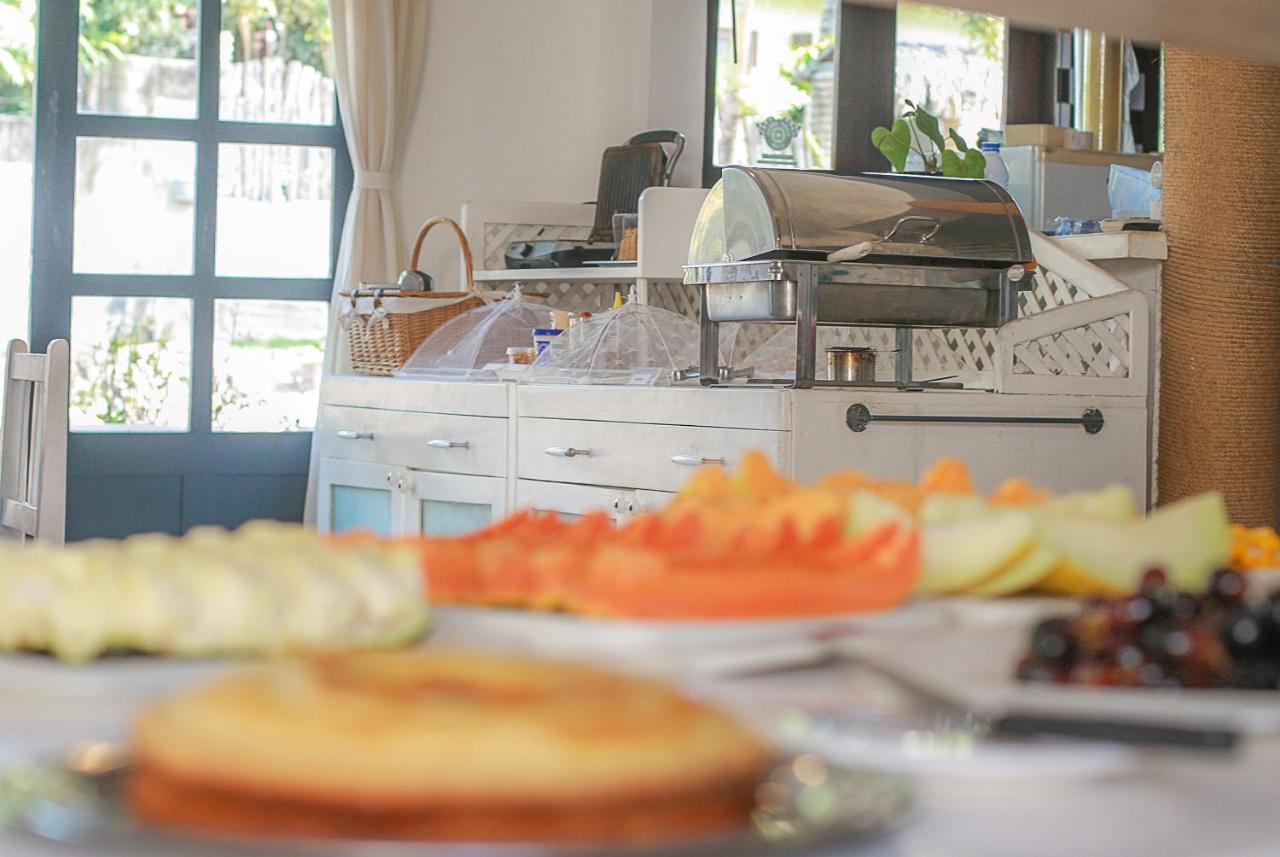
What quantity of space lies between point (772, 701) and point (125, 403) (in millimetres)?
4412

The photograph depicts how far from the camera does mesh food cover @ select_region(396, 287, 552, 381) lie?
12.2ft

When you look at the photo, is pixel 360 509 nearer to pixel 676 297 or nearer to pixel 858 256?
pixel 676 297

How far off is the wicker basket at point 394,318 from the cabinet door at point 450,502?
376 millimetres

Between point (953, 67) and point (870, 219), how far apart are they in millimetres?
2906

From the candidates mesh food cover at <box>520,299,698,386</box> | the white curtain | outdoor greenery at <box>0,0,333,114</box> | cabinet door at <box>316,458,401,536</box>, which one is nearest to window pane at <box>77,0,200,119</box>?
outdoor greenery at <box>0,0,333,114</box>

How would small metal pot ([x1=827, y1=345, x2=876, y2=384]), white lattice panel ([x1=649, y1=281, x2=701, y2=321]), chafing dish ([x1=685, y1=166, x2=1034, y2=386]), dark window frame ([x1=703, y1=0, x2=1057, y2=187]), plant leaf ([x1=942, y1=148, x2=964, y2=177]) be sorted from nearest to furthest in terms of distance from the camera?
chafing dish ([x1=685, y1=166, x2=1034, y2=386]), small metal pot ([x1=827, y1=345, x2=876, y2=384]), plant leaf ([x1=942, y1=148, x2=964, y2=177]), white lattice panel ([x1=649, y1=281, x2=701, y2=321]), dark window frame ([x1=703, y1=0, x2=1057, y2=187])

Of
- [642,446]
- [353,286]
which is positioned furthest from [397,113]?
[642,446]

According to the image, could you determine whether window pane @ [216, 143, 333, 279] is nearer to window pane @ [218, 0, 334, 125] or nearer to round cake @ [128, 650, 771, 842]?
window pane @ [218, 0, 334, 125]

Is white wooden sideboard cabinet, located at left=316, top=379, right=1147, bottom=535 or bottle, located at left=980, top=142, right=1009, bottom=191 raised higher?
bottle, located at left=980, top=142, right=1009, bottom=191

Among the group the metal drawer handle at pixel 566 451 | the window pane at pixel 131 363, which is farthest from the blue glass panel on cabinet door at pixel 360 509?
the window pane at pixel 131 363

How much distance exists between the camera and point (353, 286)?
4.70 m

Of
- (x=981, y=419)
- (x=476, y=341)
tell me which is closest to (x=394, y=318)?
(x=476, y=341)

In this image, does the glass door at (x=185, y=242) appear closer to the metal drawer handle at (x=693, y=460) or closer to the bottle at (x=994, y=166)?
the bottle at (x=994, y=166)

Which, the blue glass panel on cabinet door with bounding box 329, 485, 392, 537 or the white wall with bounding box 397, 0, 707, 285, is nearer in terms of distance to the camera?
the blue glass panel on cabinet door with bounding box 329, 485, 392, 537
